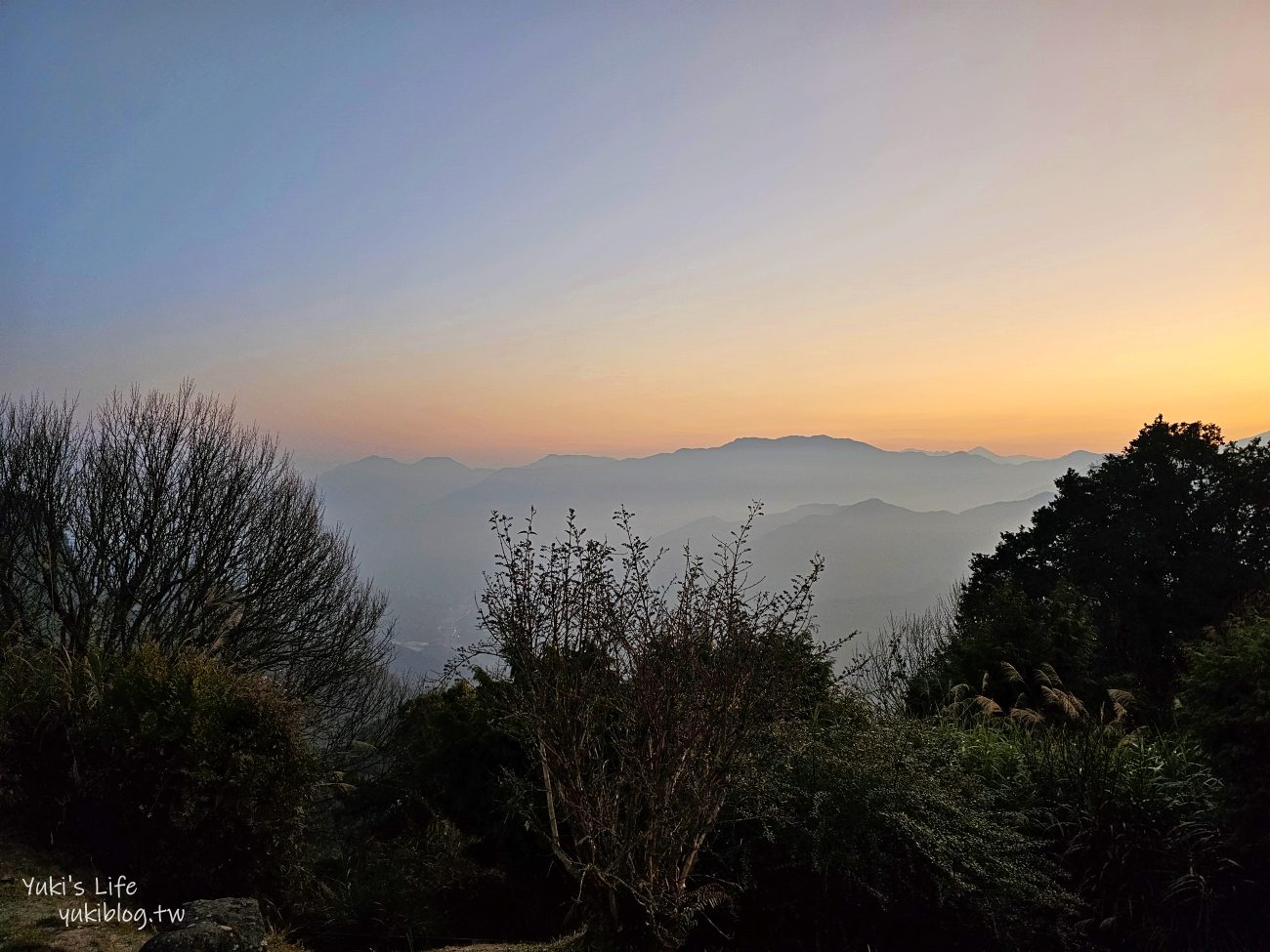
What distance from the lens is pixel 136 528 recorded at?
12859 millimetres

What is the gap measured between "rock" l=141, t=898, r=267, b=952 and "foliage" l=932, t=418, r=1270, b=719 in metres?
13.5

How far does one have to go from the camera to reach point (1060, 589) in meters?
12.1

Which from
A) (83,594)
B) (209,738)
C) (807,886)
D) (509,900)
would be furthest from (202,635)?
(807,886)

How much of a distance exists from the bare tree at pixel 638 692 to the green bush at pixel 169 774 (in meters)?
2.61

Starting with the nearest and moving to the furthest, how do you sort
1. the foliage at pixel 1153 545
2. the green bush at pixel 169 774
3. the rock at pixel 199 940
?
the rock at pixel 199 940 < the green bush at pixel 169 774 < the foliage at pixel 1153 545

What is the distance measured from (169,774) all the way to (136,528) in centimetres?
880

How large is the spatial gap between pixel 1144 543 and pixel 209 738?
64.9 ft

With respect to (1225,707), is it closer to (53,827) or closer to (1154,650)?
(53,827)

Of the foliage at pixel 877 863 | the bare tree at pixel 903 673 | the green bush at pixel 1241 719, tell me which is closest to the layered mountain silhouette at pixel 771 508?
the bare tree at pixel 903 673

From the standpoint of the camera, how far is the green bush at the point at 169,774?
583 cm

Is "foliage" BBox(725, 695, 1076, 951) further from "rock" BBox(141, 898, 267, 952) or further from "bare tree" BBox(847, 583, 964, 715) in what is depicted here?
"rock" BBox(141, 898, 267, 952)

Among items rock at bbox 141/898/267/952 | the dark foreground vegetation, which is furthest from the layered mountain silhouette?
rock at bbox 141/898/267/952

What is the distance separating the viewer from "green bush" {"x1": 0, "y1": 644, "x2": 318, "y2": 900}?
5.83 m

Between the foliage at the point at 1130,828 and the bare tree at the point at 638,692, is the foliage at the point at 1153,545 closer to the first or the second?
the foliage at the point at 1130,828
